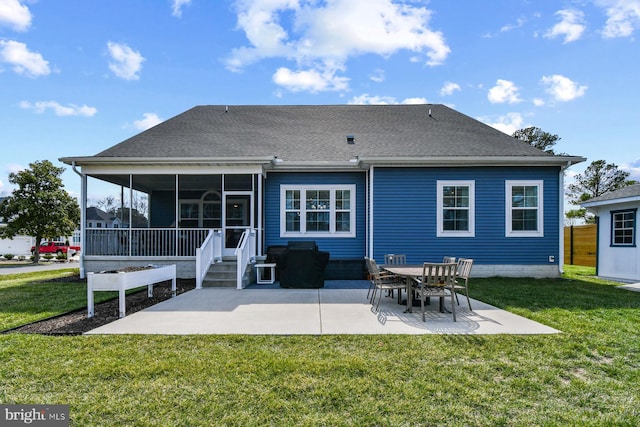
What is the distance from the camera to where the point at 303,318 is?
5.40 metres

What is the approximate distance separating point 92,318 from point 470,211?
32.7 feet

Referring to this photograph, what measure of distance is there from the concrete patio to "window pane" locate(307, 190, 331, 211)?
13.6 ft

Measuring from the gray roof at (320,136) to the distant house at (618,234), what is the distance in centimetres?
229

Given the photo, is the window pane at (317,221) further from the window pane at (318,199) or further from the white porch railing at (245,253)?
the white porch railing at (245,253)

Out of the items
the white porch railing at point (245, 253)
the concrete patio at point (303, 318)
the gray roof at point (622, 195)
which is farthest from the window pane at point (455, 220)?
the white porch railing at point (245, 253)

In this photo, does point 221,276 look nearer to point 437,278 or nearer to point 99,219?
point 437,278

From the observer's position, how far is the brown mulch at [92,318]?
4.72 meters

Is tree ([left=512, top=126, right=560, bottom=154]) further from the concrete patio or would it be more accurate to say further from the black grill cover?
the concrete patio

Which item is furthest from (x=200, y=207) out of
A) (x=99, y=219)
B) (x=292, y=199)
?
(x=99, y=219)

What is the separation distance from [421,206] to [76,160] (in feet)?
34.9

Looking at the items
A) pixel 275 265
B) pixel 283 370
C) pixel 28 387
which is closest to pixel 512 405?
pixel 283 370

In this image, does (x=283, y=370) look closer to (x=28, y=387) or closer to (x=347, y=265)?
(x=28, y=387)

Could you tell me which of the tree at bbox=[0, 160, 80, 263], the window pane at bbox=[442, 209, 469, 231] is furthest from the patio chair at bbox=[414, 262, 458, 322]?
the tree at bbox=[0, 160, 80, 263]

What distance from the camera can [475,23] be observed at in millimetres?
9812
